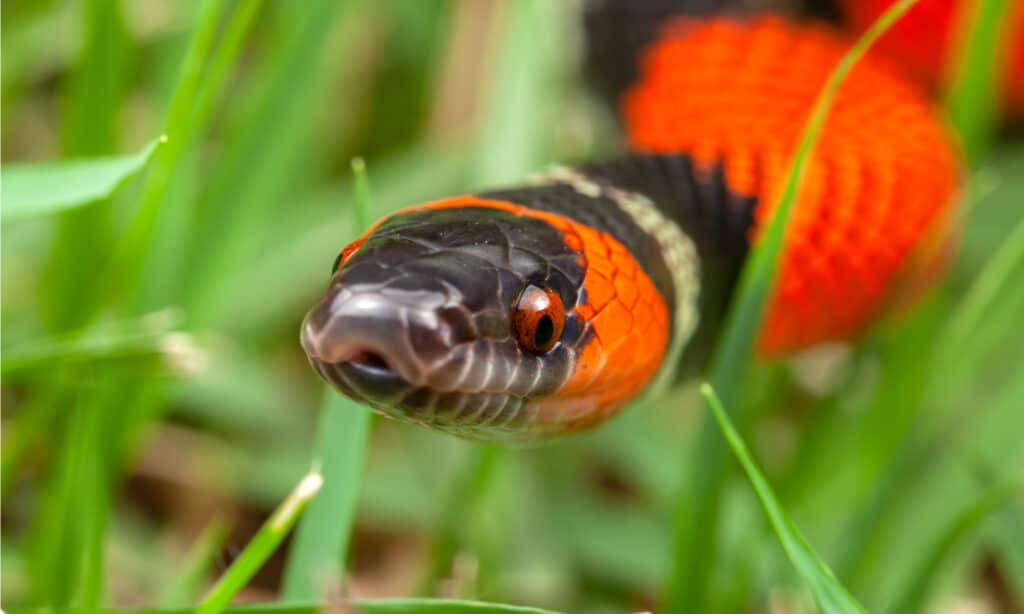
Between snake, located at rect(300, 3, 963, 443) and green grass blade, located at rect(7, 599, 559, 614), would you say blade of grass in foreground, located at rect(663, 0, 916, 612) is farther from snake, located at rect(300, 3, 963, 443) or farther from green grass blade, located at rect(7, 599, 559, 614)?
green grass blade, located at rect(7, 599, 559, 614)

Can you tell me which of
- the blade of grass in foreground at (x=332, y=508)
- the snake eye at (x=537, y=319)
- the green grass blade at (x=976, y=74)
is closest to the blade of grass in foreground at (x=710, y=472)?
the snake eye at (x=537, y=319)

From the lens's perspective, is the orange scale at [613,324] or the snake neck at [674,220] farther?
the snake neck at [674,220]

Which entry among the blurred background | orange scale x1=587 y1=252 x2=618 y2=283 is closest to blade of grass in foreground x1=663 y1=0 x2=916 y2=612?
the blurred background

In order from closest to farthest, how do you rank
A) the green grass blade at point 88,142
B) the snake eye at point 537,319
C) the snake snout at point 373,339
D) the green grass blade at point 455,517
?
the snake snout at point 373,339
the snake eye at point 537,319
the green grass blade at point 455,517
the green grass blade at point 88,142

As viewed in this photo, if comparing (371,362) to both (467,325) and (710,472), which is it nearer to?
(467,325)

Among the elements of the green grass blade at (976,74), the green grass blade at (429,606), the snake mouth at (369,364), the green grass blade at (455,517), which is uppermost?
the green grass blade at (976,74)

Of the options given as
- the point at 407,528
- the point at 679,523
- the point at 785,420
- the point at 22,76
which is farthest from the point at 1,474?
the point at 785,420

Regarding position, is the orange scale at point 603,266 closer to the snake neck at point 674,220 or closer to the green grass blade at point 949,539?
the snake neck at point 674,220
